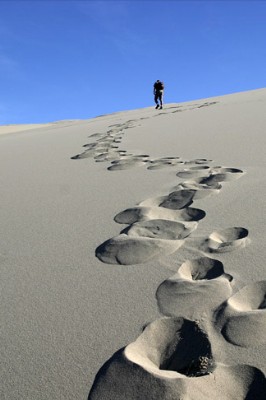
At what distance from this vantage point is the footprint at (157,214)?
5.43 ft

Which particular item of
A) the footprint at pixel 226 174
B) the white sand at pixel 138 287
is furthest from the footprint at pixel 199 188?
the footprint at pixel 226 174

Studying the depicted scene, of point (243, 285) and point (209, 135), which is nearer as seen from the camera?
point (243, 285)

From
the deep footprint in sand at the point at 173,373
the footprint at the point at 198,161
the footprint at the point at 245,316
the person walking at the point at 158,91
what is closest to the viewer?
the deep footprint in sand at the point at 173,373

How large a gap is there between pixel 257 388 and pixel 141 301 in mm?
377

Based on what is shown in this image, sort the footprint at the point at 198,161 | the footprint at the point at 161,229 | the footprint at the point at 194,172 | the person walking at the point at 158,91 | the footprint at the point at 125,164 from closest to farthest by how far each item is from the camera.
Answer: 1. the footprint at the point at 161,229
2. the footprint at the point at 194,172
3. the footprint at the point at 198,161
4. the footprint at the point at 125,164
5. the person walking at the point at 158,91

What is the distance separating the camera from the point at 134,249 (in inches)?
53.7

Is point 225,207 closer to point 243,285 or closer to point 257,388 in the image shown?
point 243,285

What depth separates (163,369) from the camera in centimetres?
87

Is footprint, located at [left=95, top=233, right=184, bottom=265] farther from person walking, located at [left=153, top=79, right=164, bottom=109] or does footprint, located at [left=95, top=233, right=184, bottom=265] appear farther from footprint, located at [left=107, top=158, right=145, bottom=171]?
person walking, located at [left=153, top=79, right=164, bottom=109]

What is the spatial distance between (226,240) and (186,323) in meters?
0.50

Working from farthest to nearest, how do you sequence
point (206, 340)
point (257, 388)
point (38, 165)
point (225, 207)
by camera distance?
1. point (38, 165)
2. point (225, 207)
3. point (206, 340)
4. point (257, 388)

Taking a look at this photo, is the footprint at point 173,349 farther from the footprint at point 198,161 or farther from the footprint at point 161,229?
the footprint at point 198,161

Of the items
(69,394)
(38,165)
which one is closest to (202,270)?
(69,394)

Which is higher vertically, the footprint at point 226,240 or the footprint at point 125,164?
the footprint at point 125,164
